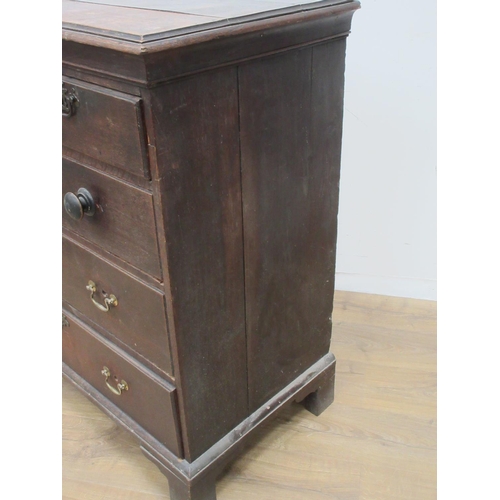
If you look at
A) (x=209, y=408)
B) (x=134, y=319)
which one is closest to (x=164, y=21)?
(x=134, y=319)

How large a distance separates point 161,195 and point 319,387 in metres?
0.79

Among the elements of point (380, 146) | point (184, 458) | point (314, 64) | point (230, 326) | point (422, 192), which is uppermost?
point (314, 64)

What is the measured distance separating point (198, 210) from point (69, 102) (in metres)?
0.28

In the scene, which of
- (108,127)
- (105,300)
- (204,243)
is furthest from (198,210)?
(105,300)

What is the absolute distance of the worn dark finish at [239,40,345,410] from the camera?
3.40 feet

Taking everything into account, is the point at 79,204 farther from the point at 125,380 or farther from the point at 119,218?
the point at 125,380

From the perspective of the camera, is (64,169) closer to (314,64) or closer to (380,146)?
(314,64)

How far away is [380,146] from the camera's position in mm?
1743

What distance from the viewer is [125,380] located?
1255mm

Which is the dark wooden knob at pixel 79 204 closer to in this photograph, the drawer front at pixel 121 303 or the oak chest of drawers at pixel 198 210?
the oak chest of drawers at pixel 198 210

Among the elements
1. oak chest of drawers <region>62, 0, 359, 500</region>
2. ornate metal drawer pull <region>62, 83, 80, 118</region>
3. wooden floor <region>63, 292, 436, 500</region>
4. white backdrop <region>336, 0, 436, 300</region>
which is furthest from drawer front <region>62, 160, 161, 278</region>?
white backdrop <region>336, 0, 436, 300</region>

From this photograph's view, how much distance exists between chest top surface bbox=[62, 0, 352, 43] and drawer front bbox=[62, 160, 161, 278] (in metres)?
0.24

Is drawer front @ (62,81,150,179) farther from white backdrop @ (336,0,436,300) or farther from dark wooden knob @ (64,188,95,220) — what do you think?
white backdrop @ (336,0,436,300)

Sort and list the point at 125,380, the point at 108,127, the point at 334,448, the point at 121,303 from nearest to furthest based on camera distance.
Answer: the point at 108,127
the point at 121,303
the point at 125,380
the point at 334,448
